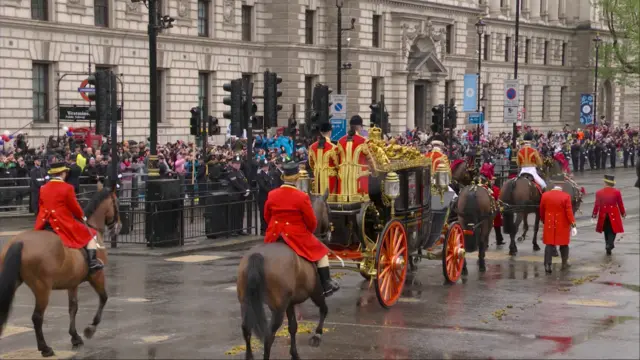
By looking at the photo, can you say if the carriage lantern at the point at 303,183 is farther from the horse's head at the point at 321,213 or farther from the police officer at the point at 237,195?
the police officer at the point at 237,195

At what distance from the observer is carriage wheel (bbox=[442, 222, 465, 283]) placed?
16.4 m

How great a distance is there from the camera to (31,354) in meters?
11.5

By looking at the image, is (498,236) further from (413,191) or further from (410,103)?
(410,103)

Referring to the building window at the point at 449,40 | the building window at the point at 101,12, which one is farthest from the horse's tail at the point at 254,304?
the building window at the point at 449,40

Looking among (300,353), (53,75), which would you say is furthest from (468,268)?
(53,75)

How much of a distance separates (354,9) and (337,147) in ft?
147

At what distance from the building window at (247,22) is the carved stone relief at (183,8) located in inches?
220

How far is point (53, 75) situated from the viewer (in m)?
40.6

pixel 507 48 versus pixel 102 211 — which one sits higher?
pixel 507 48

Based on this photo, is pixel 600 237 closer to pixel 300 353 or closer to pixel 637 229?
pixel 637 229

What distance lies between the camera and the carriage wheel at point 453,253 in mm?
16406

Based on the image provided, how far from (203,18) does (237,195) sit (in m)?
27.6

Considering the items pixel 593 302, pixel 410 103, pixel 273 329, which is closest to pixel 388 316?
pixel 593 302

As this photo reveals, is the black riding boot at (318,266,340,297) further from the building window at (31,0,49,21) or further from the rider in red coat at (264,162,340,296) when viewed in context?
the building window at (31,0,49,21)
